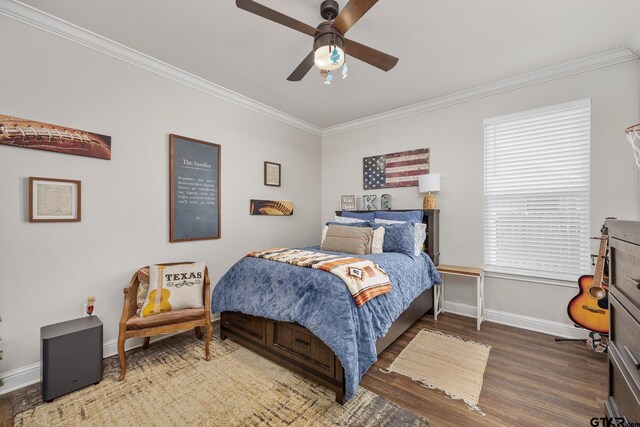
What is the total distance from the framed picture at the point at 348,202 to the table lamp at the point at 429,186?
1.11m

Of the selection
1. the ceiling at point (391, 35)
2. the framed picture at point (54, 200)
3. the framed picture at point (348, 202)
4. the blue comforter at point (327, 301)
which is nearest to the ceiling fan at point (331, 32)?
the ceiling at point (391, 35)

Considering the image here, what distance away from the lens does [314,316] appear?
1889 millimetres

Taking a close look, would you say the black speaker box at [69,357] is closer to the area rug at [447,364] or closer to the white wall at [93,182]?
the white wall at [93,182]

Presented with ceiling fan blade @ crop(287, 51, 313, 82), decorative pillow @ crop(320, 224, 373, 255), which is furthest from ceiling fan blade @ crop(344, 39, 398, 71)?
decorative pillow @ crop(320, 224, 373, 255)

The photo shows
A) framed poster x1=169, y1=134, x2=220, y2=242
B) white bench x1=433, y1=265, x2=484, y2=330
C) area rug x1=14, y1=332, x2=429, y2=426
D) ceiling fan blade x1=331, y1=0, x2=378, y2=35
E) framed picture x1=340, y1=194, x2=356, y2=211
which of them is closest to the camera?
ceiling fan blade x1=331, y1=0, x2=378, y2=35

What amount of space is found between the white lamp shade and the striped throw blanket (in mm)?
1608

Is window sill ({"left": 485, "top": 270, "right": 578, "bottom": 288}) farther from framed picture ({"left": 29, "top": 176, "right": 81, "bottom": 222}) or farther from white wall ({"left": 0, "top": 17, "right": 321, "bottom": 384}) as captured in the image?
framed picture ({"left": 29, "top": 176, "right": 81, "bottom": 222})

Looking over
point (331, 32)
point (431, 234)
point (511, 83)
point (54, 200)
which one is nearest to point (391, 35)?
point (331, 32)

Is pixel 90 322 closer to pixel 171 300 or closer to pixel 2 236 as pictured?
pixel 171 300

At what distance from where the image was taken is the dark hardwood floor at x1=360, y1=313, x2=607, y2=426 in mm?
1696

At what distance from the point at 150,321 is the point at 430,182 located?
129 inches

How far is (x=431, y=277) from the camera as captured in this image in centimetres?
315

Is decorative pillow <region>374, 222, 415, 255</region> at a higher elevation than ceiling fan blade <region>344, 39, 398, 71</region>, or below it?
below

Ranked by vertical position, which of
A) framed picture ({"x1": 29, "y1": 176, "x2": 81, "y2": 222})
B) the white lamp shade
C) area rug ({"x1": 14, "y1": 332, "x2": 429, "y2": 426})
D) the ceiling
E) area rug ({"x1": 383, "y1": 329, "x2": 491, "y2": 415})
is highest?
the ceiling
